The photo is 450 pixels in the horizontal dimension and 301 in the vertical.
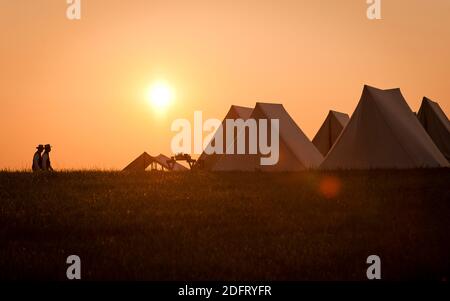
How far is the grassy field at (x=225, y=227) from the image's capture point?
8867 millimetres

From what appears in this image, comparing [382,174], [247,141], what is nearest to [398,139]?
[382,174]

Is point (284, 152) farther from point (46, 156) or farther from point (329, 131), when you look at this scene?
point (46, 156)

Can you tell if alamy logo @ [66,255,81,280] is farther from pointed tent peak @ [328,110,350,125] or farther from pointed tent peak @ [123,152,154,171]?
pointed tent peak @ [123,152,154,171]

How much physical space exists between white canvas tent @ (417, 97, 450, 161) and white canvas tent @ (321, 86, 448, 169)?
29.6ft

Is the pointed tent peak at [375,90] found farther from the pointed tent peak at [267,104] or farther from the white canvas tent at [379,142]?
the pointed tent peak at [267,104]

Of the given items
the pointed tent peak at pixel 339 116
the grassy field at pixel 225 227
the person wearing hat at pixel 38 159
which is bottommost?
the grassy field at pixel 225 227

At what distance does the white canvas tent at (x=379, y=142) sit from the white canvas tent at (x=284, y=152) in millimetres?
3515

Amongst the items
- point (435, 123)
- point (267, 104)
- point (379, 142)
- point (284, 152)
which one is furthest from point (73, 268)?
point (435, 123)

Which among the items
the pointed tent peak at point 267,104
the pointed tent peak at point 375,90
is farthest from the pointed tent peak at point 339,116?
the pointed tent peak at point 375,90

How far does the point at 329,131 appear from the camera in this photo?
121ft

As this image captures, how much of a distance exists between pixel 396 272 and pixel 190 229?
383cm

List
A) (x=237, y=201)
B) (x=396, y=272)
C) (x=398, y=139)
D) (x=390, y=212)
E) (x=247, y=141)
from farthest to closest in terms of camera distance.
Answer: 1. (x=247, y=141)
2. (x=398, y=139)
3. (x=237, y=201)
4. (x=390, y=212)
5. (x=396, y=272)
